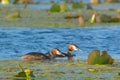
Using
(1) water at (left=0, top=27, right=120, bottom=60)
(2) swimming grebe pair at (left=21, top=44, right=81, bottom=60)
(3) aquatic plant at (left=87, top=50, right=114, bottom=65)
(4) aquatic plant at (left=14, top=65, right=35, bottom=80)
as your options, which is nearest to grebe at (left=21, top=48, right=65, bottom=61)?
(2) swimming grebe pair at (left=21, top=44, right=81, bottom=60)

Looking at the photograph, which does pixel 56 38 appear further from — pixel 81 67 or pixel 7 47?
pixel 81 67

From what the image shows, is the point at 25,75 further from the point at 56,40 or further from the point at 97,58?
the point at 56,40

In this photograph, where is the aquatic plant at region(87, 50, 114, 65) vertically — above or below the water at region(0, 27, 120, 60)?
above

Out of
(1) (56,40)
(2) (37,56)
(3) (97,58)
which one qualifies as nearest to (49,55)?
(2) (37,56)

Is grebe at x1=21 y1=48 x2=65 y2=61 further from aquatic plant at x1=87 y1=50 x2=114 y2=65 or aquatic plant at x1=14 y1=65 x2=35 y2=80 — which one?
aquatic plant at x1=14 y1=65 x2=35 y2=80

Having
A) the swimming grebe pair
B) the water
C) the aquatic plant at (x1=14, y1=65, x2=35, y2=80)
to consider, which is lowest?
the water

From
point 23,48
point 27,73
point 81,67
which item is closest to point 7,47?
point 23,48

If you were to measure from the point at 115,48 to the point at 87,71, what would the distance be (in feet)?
12.1

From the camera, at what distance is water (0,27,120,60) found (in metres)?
13.4

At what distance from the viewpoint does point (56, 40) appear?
15.2 metres

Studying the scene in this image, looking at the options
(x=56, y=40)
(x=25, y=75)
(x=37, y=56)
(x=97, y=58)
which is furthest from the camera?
(x=56, y=40)

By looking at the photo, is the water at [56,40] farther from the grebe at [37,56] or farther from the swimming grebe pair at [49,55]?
the grebe at [37,56]

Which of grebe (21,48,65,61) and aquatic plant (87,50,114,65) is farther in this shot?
grebe (21,48,65,61)

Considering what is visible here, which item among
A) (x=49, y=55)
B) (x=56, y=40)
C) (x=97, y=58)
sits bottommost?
(x=56, y=40)
